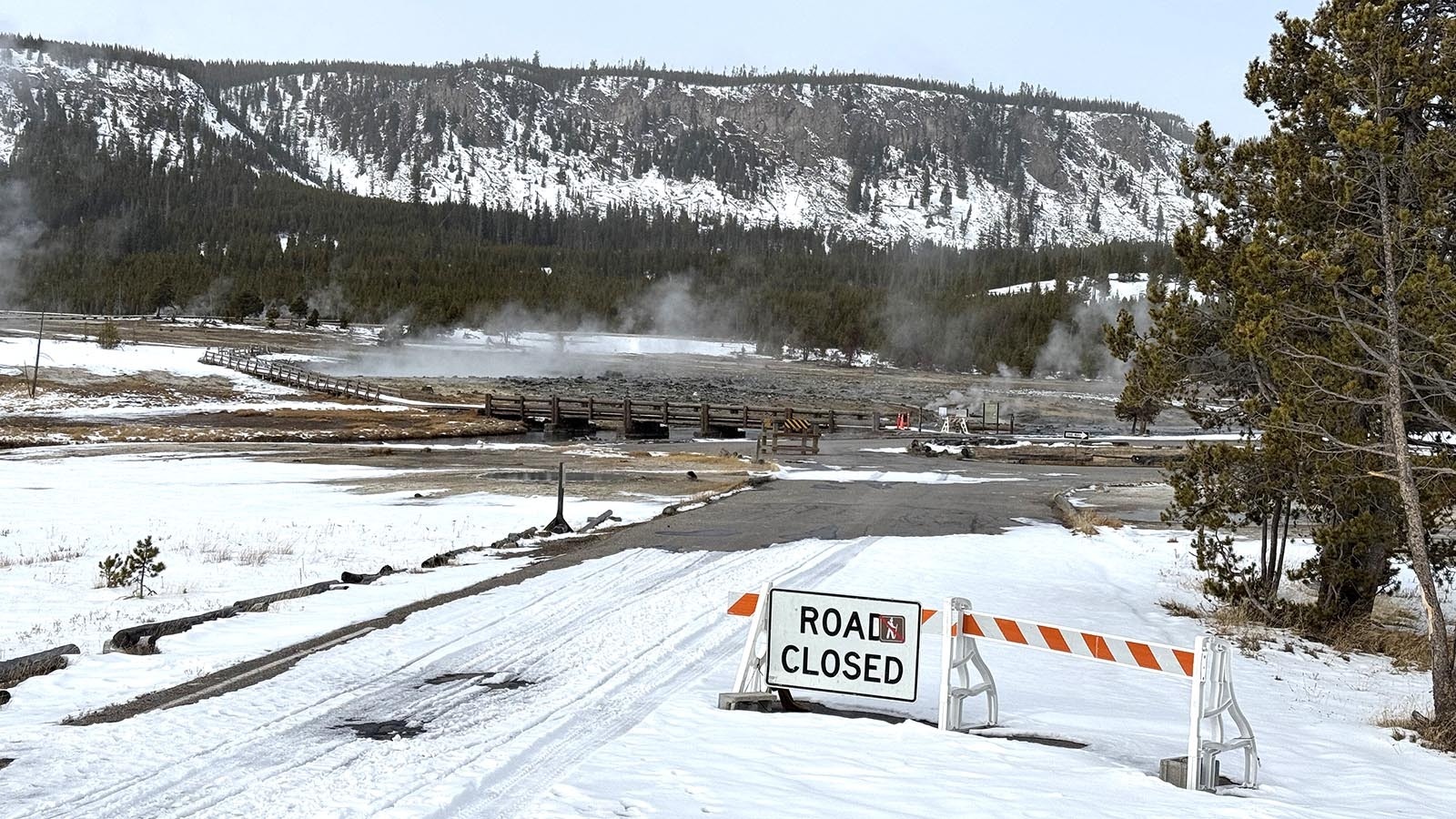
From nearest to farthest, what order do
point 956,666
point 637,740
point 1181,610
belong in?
point 637,740, point 956,666, point 1181,610

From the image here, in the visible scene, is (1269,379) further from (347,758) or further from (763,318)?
(763,318)

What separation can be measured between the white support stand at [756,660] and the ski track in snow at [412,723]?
2.20 ft

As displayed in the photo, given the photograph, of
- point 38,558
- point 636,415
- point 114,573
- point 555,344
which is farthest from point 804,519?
point 555,344

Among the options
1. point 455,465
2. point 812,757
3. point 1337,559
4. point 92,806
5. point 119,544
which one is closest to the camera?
point 92,806

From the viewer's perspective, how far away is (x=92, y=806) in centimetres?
623

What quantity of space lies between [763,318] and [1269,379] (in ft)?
537

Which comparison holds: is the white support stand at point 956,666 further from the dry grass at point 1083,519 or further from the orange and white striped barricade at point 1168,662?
the dry grass at point 1083,519

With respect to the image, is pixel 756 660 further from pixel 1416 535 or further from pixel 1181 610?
pixel 1181 610

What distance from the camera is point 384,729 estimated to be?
7.98 m

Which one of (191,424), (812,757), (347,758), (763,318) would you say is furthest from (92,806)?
(763,318)

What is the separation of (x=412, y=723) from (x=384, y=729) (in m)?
0.24

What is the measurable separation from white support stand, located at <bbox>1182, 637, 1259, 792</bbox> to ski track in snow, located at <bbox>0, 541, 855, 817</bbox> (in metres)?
3.74

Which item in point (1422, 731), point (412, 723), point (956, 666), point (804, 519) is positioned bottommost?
point (804, 519)

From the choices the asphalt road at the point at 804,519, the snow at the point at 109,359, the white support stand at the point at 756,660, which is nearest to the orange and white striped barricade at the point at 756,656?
the white support stand at the point at 756,660
